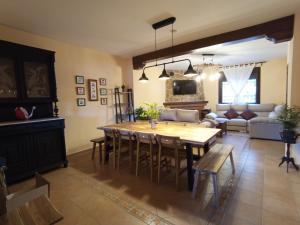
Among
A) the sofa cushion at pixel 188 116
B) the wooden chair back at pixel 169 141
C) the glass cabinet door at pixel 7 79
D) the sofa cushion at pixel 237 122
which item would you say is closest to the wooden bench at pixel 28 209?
the wooden chair back at pixel 169 141

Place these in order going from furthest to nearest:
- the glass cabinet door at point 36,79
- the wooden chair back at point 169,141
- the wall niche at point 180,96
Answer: the wall niche at point 180,96 → the glass cabinet door at point 36,79 → the wooden chair back at point 169,141

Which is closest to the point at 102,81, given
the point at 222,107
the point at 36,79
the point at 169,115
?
the point at 36,79

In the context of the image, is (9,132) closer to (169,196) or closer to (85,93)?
(85,93)

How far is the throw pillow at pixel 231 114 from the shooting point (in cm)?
671

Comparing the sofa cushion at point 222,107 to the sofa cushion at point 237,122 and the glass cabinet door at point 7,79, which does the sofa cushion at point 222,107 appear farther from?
the glass cabinet door at point 7,79

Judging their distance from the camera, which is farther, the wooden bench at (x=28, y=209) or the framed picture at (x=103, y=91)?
the framed picture at (x=103, y=91)

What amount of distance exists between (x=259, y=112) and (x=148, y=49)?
4.82m

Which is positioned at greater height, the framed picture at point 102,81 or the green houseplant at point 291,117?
the framed picture at point 102,81

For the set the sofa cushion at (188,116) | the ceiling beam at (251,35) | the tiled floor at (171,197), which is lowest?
the tiled floor at (171,197)

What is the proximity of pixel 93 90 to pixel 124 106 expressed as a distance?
1.25m

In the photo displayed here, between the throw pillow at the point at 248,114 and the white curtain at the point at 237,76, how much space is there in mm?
806

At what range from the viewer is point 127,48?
14.9 ft

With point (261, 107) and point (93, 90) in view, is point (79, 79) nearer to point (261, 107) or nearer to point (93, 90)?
point (93, 90)

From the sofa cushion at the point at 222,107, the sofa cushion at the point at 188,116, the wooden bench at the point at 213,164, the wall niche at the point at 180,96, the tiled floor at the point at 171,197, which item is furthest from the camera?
the wall niche at the point at 180,96
